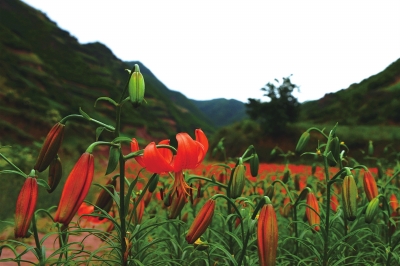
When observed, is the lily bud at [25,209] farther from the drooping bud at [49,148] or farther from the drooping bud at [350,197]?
the drooping bud at [350,197]

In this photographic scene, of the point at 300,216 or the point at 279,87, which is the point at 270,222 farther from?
the point at 279,87

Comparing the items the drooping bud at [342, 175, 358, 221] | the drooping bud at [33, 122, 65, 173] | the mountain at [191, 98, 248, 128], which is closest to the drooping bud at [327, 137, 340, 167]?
the drooping bud at [342, 175, 358, 221]

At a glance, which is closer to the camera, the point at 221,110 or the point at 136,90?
the point at 136,90

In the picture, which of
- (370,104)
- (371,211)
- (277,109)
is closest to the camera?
(371,211)

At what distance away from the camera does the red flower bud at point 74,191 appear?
0.86 meters

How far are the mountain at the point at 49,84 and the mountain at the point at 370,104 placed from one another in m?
9.67

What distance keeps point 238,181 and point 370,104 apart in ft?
59.6

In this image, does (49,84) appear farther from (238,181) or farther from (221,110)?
(221,110)

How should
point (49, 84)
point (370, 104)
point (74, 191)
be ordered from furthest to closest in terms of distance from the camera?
point (49, 84) < point (370, 104) < point (74, 191)

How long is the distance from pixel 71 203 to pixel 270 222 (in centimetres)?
45

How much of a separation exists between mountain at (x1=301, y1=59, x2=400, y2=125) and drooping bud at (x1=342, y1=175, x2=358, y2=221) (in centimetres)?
1588

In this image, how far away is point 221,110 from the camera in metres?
100

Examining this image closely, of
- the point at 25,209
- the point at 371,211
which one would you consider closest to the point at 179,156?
the point at 25,209

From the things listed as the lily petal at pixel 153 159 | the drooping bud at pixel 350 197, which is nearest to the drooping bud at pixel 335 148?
the drooping bud at pixel 350 197
